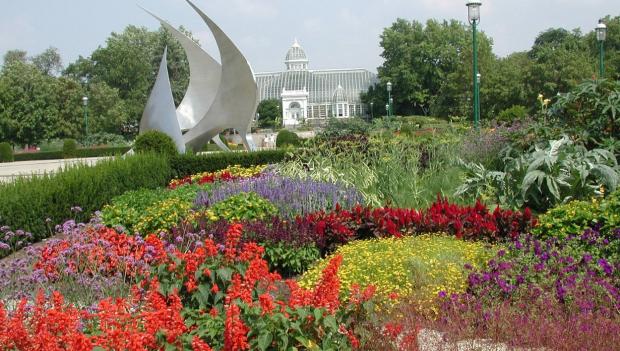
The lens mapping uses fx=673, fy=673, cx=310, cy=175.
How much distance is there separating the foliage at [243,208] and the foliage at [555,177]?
266cm

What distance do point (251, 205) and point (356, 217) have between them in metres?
1.29

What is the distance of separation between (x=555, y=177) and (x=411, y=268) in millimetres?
3275

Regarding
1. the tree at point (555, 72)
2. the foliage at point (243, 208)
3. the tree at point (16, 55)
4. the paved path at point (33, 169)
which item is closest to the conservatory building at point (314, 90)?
the tree at point (16, 55)

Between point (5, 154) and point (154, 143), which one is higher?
point (154, 143)

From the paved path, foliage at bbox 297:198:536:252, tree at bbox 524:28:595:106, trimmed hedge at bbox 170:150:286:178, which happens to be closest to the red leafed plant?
foliage at bbox 297:198:536:252

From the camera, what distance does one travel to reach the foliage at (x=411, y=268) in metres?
4.63

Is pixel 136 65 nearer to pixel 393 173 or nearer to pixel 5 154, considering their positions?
pixel 5 154

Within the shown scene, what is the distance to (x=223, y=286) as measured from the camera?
11.7 ft

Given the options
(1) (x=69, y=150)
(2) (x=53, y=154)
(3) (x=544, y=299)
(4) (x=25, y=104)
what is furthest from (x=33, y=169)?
(3) (x=544, y=299)

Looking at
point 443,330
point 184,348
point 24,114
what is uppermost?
point 24,114

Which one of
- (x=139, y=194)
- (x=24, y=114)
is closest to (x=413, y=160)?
(x=139, y=194)

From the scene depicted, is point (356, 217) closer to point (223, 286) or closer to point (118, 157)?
point (223, 286)

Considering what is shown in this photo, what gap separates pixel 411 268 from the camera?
196 inches

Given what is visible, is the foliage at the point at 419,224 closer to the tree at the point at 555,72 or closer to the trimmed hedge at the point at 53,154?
the trimmed hedge at the point at 53,154
